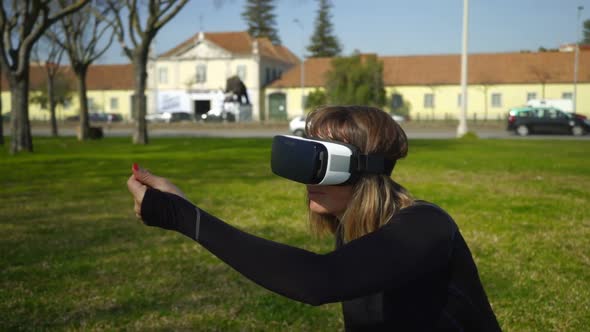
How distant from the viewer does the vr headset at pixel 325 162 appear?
175 centimetres

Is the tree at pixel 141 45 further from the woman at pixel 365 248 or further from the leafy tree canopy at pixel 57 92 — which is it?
the leafy tree canopy at pixel 57 92

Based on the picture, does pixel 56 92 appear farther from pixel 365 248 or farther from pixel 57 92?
pixel 365 248

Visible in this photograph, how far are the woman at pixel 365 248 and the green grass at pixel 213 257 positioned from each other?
229 cm

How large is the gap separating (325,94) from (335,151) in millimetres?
57877

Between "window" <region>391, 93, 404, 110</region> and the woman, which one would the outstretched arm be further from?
"window" <region>391, 93, 404, 110</region>

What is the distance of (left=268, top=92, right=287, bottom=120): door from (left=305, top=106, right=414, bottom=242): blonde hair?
66507 millimetres

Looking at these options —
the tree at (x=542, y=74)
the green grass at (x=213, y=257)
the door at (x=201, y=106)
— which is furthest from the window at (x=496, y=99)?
the green grass at (x=213, y=257)

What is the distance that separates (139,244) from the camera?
6391 mm

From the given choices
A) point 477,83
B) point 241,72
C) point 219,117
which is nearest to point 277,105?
point 241,72

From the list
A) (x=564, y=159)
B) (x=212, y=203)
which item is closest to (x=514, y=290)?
(x=212, y=203)

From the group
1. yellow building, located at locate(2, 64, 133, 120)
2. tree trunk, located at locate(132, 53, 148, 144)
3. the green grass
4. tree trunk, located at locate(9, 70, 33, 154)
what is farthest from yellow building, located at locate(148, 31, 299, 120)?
the green grass

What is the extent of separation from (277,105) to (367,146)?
6813 cm

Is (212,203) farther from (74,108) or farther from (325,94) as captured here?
(74,108)

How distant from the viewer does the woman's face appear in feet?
6.18
